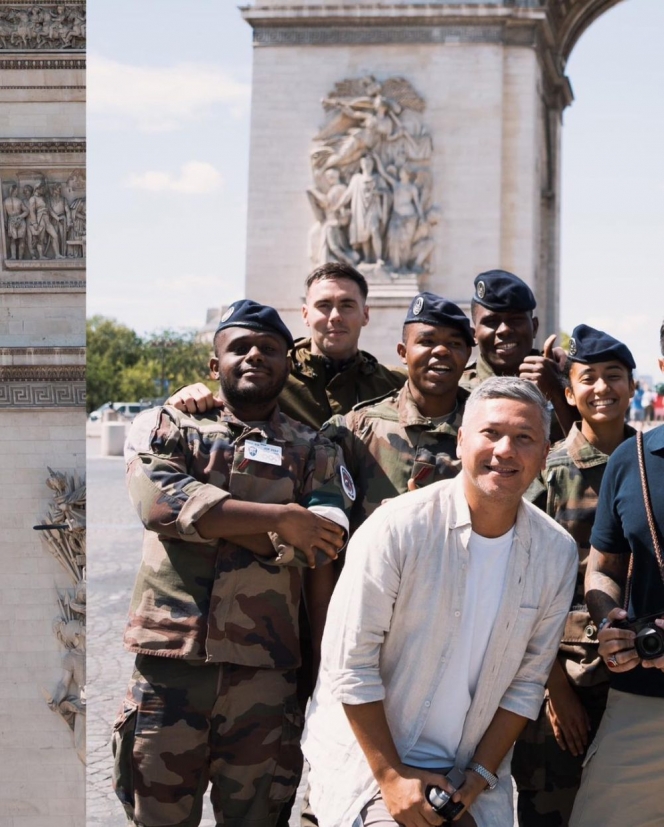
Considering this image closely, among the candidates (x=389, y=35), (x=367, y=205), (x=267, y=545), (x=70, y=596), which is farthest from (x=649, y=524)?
(x=389, y=35)

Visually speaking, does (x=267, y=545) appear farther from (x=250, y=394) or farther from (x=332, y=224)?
(x=332, y=224)

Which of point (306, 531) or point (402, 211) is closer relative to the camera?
point (306, 531)

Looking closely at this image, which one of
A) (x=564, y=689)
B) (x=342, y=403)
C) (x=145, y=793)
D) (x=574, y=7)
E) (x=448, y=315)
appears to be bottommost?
(x=145, y=793)

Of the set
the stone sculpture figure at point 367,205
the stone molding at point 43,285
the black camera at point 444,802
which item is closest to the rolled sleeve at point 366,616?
the black camera at point 444,802

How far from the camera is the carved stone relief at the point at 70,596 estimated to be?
7695 mm

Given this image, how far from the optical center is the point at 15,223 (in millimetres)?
7816

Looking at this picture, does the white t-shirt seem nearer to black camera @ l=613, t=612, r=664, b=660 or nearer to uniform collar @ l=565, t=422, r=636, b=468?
black camera @ l=613, t=612, r=664, b=660

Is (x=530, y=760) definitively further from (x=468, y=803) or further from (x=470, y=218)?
(x=470, y=218)

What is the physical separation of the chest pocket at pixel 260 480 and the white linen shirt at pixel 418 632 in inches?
27.9

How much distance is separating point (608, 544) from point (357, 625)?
96cm

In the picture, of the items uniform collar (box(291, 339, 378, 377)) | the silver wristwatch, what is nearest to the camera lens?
the silver wristwatch

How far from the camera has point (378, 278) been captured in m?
16.9

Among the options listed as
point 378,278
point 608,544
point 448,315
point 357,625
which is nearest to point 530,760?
point 608,544

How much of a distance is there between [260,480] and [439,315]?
3.36 feet
